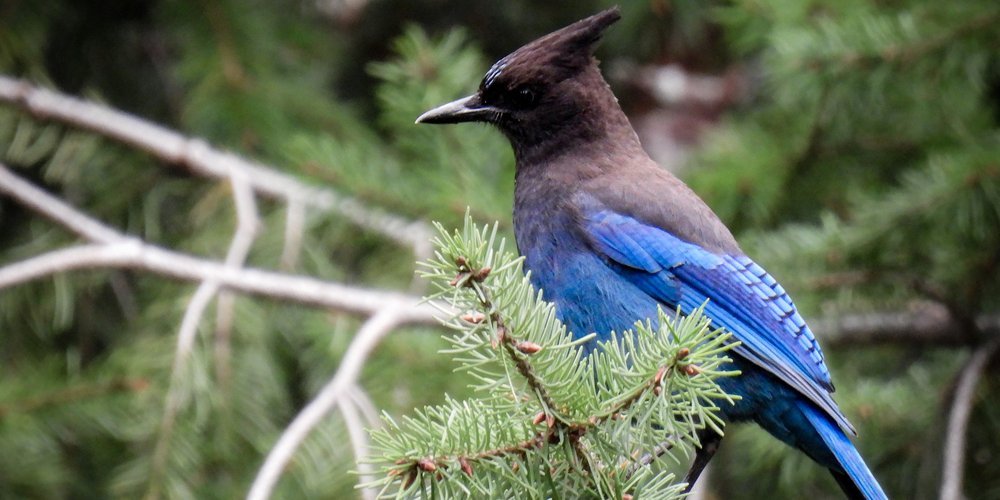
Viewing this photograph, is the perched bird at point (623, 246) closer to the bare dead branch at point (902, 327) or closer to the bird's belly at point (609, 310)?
the bird's belly at point (609, 310)

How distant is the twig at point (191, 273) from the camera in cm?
377

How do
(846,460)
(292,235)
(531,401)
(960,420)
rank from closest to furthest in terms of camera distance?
1. (531,401)
2. (846,460)
3. (960,420)
4. (292,235)

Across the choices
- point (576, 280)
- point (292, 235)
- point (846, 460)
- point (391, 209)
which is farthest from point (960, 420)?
point (292, 235)

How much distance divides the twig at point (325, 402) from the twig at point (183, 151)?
1.49 ft

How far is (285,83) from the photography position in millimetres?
4566

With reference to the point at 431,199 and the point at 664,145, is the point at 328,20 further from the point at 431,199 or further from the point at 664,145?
the point at 664,145

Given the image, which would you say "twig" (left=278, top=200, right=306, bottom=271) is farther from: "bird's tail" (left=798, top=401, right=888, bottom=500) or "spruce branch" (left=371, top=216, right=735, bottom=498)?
"spruce branch" (left=371, top=216, right=735, bottom=498)

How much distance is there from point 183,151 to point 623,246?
75.9 inches

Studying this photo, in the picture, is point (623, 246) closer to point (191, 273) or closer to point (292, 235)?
point (191, 273)

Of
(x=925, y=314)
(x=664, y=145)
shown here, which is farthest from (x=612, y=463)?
(x=664, y=145)

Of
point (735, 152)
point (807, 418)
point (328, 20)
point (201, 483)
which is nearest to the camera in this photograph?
point (807, 418)

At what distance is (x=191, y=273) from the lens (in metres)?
3.79

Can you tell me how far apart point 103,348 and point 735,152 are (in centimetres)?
255

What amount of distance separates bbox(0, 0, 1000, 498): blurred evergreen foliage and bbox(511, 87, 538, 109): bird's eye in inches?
26.2
